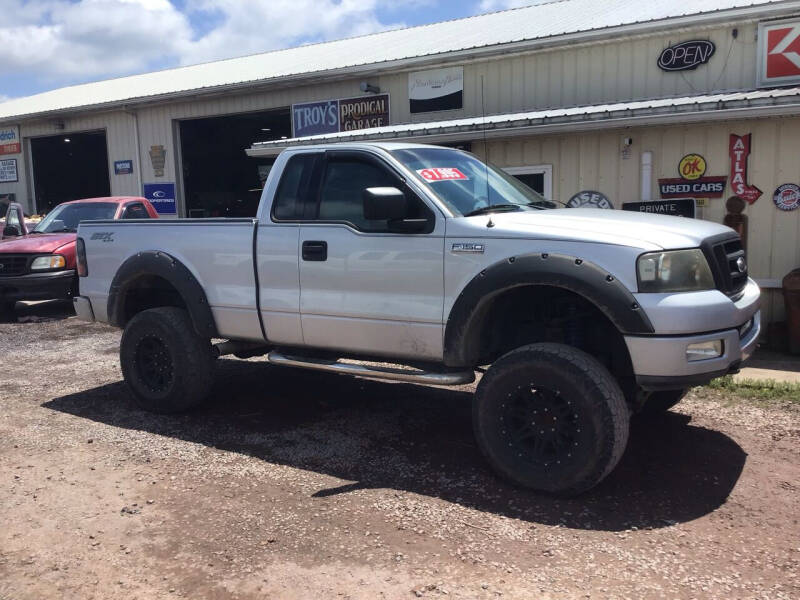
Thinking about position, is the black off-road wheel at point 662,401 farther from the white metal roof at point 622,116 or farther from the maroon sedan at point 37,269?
the maroon sedan at point 37,269

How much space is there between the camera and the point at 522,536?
12.3 feet

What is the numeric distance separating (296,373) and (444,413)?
6.86ft

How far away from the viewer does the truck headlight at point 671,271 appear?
12.9 ft

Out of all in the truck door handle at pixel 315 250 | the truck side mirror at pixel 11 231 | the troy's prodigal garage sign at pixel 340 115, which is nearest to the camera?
the truck door handle at pixel 315 250

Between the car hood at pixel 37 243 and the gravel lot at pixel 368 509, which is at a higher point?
the car hood at pixel 37 243

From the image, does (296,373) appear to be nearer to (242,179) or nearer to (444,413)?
(444,413)

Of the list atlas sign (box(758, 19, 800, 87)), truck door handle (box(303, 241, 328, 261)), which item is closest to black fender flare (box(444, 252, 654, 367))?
truck door handle (box(303, 241, 328, 261))

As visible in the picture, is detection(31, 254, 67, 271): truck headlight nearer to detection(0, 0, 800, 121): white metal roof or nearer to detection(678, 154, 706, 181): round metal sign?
detection(0, 0, 800, 121): white metal roof

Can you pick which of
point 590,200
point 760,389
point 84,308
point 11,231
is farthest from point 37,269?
point 760,389

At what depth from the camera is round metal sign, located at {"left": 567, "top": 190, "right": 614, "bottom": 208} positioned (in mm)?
9719

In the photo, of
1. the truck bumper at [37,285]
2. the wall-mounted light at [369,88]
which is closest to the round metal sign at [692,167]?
the wall-mounted light at [369,88]

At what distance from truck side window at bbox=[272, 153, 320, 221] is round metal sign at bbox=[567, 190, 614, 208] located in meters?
5.37

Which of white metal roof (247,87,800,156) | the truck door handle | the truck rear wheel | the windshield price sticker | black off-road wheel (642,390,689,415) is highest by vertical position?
white metal roof (247,87,800,156)

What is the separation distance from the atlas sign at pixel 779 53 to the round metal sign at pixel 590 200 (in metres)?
2.51
